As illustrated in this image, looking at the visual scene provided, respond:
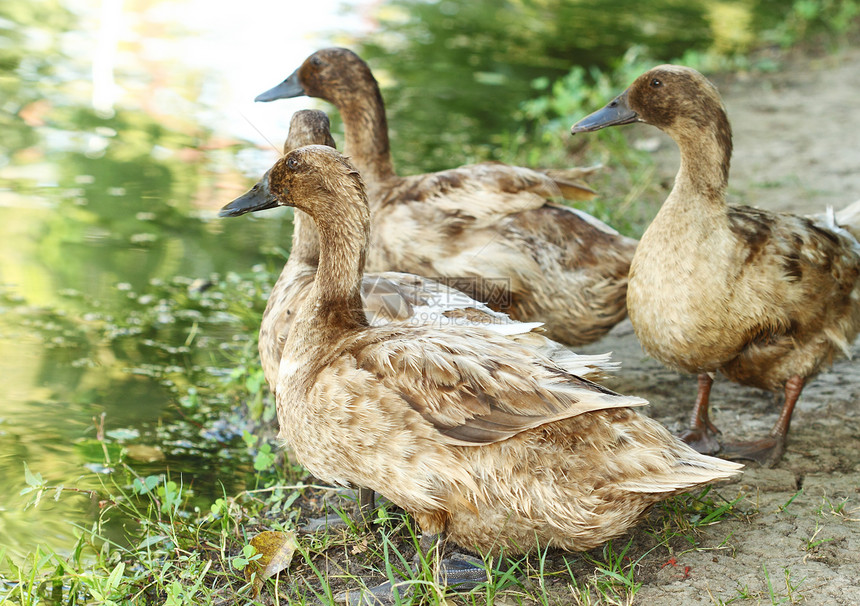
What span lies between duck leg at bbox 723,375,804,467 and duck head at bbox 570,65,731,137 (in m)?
1.22

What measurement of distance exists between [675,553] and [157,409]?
263 cm

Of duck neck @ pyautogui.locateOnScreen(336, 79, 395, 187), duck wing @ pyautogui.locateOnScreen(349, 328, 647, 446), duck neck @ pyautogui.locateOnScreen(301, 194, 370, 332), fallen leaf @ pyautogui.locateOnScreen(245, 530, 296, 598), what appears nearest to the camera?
duck wing @ pyautogui.locateOnScreen(349, 328, 647, 446)

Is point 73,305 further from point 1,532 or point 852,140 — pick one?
point 852,140

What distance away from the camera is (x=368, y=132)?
5.12 meters

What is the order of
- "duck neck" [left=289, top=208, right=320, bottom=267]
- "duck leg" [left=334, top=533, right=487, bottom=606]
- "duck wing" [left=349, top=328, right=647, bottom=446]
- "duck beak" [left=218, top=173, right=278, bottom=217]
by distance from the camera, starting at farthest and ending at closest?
1. "duck neck" [left=289, top=208, right=320, bottom=267]
2. "duck beak" [left=218, top=173, right=278, bottom=217]
3. "duck leg" [left=334, top=533, right=487, bottom=606]
4. "duck wing" [left=349, top=328, right=647, bottom=446]

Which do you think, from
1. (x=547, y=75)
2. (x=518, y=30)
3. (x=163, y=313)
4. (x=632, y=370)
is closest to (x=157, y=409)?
(x=163, y=313)

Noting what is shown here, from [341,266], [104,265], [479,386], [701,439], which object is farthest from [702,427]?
[104,265]

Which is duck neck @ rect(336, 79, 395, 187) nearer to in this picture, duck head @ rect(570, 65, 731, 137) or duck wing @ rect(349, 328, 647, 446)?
duck head @ rect(570, 65, 731, 137)

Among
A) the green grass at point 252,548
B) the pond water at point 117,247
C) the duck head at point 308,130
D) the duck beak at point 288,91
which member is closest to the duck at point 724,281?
the green grass at point 252,548

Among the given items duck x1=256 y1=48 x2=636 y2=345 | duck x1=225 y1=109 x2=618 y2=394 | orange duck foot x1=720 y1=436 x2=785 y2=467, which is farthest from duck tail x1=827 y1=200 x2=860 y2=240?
duck x1=225 y1=109 x2=618 y2=394

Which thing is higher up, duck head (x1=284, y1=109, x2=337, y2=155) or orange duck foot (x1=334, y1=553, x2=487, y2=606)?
duck head (x1=284, y1=109, x2=337, y2=155)

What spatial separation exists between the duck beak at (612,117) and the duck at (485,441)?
1478mm

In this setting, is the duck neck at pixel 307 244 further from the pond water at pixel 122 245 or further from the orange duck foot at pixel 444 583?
the orange duck foot at pixel 444 583

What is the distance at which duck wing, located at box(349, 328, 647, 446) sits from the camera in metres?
2.83
